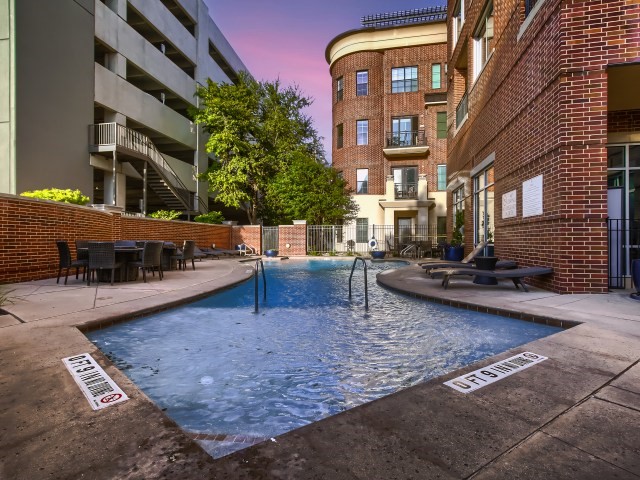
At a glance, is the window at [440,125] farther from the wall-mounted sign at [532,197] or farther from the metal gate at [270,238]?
the wall-mounted sign at [532,197]

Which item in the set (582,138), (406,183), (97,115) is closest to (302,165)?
(406,183)

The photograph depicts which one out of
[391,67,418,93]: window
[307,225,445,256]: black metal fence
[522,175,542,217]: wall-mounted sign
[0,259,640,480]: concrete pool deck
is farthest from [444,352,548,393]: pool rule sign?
[391,67,418,93]: window

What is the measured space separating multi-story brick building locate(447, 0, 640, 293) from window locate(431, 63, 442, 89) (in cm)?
1541

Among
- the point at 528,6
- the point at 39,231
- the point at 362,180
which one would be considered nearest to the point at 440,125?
the point at 362,180

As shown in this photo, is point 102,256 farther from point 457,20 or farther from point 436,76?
point 436,76

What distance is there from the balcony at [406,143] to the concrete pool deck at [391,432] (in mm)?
22407

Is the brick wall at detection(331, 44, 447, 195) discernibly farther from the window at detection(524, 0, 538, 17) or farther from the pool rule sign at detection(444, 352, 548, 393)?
the pool rule sign at detection(444, 352, 548, 393)

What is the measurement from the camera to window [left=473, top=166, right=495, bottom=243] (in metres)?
11.1

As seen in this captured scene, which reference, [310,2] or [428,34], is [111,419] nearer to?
[310,2]

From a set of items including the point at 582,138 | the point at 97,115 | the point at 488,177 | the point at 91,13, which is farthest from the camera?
the point at 97,115

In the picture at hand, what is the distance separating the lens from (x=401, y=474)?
5.18 feet

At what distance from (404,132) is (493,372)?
24.4 meters

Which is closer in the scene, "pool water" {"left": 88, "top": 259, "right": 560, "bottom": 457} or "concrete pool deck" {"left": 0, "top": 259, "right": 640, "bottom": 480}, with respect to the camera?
"concrete pool deck" {"left": 0, "top": 259, "right": 640, "bottom": 480}

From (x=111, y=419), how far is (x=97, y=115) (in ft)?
72.2
